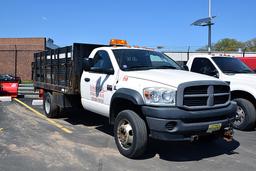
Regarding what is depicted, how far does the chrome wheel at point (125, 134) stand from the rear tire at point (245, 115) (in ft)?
13.3

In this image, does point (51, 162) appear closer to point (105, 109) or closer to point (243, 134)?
point (105, 109)

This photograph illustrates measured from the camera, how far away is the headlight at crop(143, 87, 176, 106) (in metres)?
6.15

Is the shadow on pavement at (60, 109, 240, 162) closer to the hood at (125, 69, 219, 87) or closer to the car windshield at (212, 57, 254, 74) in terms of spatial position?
the hood at (125, 69, 219, 87)

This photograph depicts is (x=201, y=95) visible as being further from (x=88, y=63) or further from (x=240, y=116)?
(x=240, y=116)

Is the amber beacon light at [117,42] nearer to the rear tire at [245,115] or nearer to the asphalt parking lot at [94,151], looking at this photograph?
the asphalt parking lot at [94,151]

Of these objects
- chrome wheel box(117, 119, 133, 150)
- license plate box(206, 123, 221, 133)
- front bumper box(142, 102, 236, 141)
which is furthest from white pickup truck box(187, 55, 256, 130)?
chrome wheel box(117, 119, 133, 150)

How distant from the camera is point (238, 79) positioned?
31.9 ft

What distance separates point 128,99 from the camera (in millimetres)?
6641

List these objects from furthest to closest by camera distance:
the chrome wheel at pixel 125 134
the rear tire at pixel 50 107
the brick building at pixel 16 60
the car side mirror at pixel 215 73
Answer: the brick building at pixel 16 60 → the rear tire at pixel 50 107 → the car side mirror at pixel 215 73 → the chrome wheel at pixel 125 134

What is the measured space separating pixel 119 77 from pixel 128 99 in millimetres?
794

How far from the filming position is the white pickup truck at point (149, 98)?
6.14m

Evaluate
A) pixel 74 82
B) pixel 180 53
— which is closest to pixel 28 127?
pixel 74 82

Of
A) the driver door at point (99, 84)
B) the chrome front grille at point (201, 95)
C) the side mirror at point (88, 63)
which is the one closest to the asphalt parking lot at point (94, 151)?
the driver door at point (99, 84)

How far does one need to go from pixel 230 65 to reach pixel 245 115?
164 cm
